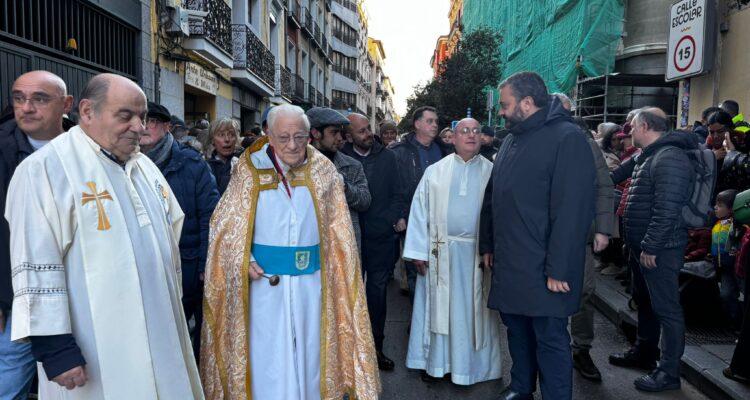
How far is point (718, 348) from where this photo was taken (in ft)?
15.1

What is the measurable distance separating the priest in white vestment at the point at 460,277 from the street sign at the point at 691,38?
7.42 m

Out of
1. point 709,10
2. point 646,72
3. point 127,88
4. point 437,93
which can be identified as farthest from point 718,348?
point 437,93

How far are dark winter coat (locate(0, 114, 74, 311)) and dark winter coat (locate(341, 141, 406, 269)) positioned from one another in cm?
248

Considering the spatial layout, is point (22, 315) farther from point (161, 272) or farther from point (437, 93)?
point (437, 93)

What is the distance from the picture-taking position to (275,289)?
10.4ft

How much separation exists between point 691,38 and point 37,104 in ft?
33.9

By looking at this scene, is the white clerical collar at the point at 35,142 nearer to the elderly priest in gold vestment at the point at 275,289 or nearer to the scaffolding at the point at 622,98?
the elderly priest in gold vestment at the point at 275,289

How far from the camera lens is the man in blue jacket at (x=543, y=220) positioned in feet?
10.6

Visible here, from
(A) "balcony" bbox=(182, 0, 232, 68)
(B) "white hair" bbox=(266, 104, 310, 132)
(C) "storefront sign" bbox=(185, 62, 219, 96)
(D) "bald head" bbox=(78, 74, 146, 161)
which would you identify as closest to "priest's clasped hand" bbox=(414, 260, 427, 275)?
(B) "white hair" bbox=(266, 104, 310, 132)

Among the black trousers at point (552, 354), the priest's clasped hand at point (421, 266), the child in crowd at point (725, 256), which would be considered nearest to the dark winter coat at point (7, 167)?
the priest's clasped hand at point (421, 266)

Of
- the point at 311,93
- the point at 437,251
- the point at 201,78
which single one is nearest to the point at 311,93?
the point at 311,93

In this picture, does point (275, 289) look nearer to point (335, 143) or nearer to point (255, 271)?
point (255, 271)

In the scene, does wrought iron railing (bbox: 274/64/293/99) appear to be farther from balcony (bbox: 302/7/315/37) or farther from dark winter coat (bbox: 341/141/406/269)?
dark winter coat (bbox: 341/141/406/269)

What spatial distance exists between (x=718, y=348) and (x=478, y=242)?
91.6 inches
